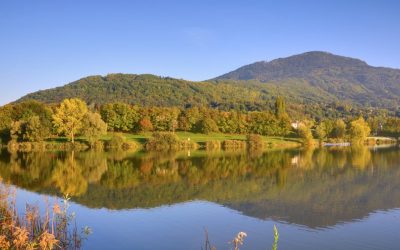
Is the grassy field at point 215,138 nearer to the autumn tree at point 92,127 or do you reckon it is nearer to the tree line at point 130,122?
the tree line at point 130,122

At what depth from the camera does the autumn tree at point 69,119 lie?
92.9 meters

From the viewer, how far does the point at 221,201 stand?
113 ft

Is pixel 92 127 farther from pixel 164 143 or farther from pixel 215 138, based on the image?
pixel 215 138

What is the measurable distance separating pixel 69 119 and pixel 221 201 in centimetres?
6549


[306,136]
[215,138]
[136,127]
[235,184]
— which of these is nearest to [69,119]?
[136,127]

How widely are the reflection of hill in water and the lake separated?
0.08 metres

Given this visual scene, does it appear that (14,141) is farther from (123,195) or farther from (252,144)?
(123,195)

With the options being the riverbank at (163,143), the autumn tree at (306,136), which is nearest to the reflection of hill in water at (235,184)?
the riverbank at (163,143)

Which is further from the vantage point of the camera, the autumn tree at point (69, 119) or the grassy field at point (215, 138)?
the grassy field at point (215, 138)

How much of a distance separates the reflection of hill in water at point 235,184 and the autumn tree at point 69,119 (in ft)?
91.3

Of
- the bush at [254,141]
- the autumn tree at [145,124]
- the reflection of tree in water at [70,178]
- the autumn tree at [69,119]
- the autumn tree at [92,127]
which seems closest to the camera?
the reflection of tree in water at [70,178]

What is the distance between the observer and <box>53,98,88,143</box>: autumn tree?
92875 millimetres

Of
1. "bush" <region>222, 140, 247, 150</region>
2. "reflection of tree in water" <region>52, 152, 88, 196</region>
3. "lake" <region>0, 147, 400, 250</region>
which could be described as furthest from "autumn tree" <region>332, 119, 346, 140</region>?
"reflection of tree in water" <region>52, 152, 88, 196</region>

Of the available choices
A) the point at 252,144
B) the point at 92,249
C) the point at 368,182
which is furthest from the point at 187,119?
the point at 92,249
